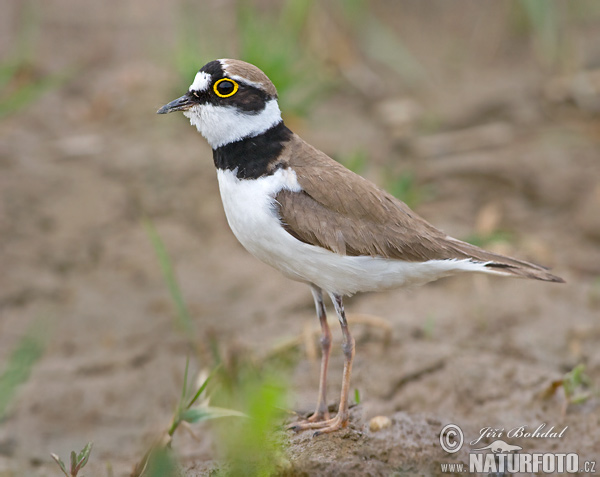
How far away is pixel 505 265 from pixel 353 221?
858mm

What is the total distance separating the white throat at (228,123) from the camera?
4.00 metres

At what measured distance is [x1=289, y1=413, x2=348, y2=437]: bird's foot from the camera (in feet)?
13.3

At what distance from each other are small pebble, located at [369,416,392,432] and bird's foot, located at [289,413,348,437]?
18 centimetres

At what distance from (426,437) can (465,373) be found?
0.98 m

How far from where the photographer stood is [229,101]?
13.1ft

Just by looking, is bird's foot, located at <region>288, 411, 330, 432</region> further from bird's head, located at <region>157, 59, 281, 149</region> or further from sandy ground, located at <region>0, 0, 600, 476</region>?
bird's head, located at <region>157, 59, 281, 149</region>

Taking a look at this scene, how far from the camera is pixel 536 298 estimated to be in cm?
612

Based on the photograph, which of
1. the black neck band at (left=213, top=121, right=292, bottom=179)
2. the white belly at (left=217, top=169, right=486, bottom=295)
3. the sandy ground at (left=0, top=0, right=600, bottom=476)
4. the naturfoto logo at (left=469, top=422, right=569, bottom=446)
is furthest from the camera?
the sandy ground at (left=0, top=0, right=600, bottom=476)

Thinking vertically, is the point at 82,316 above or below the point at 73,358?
above

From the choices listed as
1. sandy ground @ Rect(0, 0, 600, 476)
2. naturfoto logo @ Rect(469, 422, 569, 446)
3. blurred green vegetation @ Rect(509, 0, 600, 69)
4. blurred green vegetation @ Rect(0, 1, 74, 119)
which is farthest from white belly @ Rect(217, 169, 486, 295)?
blurred green vegetation @ Rect(509, 0, 600, 69)

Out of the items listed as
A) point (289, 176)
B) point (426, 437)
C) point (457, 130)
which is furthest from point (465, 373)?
point (457, 130)

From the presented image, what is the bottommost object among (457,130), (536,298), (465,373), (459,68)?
(465,373)

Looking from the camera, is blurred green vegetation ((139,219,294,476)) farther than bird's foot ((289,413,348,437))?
No

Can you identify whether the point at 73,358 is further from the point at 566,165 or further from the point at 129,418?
the point at 566,165
